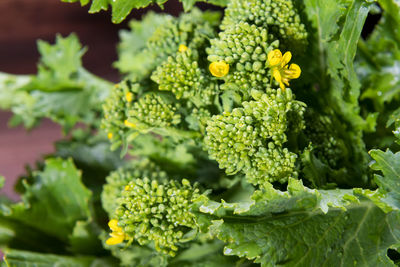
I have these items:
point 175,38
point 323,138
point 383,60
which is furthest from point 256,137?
point 383,60

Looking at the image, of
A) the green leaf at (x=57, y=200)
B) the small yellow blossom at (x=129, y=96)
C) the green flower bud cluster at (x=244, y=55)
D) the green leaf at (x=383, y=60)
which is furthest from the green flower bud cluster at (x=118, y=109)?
the green leaf at (x=383, y=60)

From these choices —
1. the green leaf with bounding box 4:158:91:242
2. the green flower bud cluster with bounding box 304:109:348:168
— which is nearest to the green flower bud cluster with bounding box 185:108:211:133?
the green flower bud cluster with bounding box 304:109:348:168

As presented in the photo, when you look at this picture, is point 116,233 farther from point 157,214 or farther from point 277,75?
point 277,75

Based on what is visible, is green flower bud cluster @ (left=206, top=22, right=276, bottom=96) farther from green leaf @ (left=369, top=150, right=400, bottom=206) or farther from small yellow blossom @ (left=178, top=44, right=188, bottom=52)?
green leaf @ (left=369, top=150, right=400, bottom=206)

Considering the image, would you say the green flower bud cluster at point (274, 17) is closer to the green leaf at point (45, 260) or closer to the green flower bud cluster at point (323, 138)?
the green flower bud cluster at point (323, 138)

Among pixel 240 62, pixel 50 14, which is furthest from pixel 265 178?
pixel 50 14
